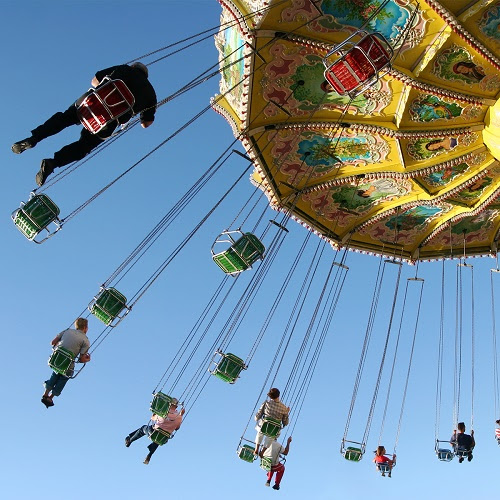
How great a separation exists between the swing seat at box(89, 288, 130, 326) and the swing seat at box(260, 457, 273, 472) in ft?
10.5

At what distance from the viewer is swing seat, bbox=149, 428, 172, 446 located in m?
12.0

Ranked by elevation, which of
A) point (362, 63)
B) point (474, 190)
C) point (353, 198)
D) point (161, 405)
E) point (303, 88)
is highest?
point (474, 190)

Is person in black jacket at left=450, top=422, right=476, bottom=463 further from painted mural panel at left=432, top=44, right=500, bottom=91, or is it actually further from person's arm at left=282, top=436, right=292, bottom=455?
painted mural panel at left=432, top=44, right=500, bottom=91

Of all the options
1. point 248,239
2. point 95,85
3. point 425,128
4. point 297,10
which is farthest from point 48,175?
point 425,128

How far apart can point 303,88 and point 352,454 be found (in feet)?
18.5

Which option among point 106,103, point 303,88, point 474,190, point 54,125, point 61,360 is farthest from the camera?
point 474,190

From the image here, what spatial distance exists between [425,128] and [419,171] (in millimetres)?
797

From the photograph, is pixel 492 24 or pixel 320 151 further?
pixel 320 151

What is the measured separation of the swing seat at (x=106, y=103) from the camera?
8852 mm

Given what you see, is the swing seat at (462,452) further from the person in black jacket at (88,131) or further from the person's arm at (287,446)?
the person in black jacket at (88,131)

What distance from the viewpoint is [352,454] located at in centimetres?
A: 1262

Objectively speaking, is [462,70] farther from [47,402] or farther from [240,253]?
[47,402]

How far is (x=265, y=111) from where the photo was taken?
1142cm

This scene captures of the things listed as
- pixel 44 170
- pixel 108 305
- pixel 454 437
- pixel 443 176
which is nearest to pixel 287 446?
pixel 454 437
